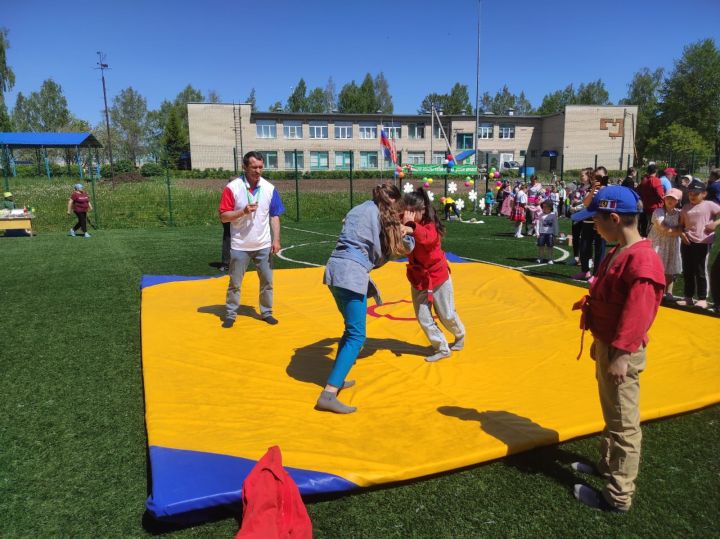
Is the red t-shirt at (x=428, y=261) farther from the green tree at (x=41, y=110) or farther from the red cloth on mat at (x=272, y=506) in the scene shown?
the green tree at (x=41, y=110)

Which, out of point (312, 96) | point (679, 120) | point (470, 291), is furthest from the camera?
point (312, 96)

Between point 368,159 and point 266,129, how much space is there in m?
11.6

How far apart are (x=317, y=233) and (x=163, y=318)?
459 inches

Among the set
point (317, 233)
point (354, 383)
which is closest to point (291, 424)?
point (354, 383)

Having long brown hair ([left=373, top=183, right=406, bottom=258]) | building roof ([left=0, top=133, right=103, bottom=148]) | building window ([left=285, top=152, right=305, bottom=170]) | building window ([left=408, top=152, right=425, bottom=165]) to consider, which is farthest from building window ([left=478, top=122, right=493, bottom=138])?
long brown hair ([left=373, top=183, right=406, bottom=258])

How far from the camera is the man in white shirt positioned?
20.1ft

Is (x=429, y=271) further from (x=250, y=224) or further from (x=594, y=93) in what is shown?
(x=594, y=93)

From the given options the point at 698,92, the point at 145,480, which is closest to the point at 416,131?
the point at 698,92

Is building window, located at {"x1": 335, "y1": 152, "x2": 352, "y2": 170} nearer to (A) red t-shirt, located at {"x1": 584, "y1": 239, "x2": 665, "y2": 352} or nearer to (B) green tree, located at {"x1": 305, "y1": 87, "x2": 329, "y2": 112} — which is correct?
(B) green tree, located at {"x1": 305, "y1": 87, "x2": 329, "y2": 112}

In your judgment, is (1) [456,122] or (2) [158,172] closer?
(2) [158,172]

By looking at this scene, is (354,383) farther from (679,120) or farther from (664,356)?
(679,120)

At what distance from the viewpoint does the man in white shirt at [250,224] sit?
6125 millimetres

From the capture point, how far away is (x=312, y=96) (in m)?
100

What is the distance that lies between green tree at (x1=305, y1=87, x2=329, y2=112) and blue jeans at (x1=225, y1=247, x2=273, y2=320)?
9820cm
